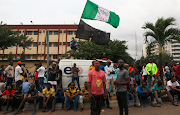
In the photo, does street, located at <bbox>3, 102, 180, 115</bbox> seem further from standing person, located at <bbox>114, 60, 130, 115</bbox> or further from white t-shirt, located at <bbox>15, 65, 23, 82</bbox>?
white t-shirt, located at <bbox>15, 65, 23, 82</bbox>

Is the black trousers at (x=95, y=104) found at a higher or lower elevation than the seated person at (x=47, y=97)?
higher

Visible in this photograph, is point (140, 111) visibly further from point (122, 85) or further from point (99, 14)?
point (99, 14)

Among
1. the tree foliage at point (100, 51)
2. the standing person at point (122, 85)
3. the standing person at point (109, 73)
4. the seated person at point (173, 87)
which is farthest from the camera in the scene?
the tree foliage at point (100, 51)

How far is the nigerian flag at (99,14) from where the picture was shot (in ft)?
25.0

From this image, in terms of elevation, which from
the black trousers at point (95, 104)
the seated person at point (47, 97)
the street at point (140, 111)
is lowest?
the street at point (140, 111)

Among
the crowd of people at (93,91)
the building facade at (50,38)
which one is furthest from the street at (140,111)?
the building facade at (50,38)

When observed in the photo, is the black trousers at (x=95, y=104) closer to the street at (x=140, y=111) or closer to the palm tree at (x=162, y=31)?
the street at (x=140, y=111)

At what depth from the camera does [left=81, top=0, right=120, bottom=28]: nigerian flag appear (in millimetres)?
7634

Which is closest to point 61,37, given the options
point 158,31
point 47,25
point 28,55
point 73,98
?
point 47,25

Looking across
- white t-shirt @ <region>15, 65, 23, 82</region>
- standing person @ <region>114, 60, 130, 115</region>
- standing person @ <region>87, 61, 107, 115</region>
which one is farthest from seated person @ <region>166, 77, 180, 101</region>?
white t-shirt @ <region>15, 65, 23, 82</region>

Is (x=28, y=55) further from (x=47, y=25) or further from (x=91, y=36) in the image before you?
(x=91, y=36)

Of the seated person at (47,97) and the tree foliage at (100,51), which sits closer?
the seated person at (47,97)

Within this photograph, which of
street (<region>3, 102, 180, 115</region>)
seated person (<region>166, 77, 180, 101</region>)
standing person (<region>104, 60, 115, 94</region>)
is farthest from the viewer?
standing person (<region>104, 60, 115, 94</region>)

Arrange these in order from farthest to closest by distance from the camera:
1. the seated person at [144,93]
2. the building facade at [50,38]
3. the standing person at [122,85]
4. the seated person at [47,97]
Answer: the building facade at [50,38]
the seated person at [144,93]
the seated person at [47,97]
the standing person at [122,85]
